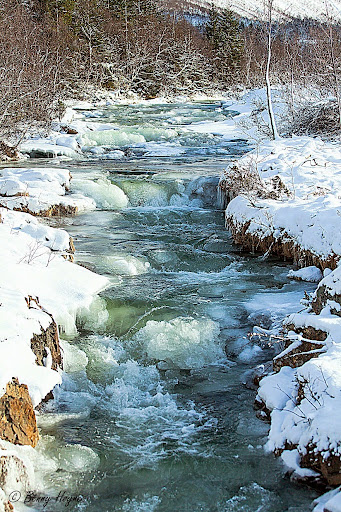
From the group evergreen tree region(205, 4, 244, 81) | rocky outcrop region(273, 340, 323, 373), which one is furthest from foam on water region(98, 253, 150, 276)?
evergreen tree region(205, 4, 244, 81)

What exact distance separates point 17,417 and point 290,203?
6.10m

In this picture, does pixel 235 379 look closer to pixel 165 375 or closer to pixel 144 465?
pixel 165 375

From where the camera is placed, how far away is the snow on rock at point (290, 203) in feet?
24.9

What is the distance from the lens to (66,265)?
6.93m

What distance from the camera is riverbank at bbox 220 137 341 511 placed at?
3.69m

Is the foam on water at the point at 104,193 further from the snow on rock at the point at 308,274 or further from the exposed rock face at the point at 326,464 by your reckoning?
the exposed rock face at the point at 326,464

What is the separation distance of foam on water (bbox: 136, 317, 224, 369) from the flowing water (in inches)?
0.5

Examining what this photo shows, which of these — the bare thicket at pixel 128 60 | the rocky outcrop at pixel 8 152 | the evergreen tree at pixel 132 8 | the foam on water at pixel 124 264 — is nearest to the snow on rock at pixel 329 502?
the foam on water at pixel 124 264

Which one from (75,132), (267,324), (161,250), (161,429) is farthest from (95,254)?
(75,132)

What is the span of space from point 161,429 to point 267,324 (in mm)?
2134

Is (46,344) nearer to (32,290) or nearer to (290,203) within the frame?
(32,290)

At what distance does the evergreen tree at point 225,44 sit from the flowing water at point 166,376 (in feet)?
107

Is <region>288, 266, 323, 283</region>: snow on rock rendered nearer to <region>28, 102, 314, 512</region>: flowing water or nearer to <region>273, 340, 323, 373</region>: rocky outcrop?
<region>28, 102, 314, 512</region>: flowing water

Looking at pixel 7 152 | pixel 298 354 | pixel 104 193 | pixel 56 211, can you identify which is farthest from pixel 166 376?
pixel 7 152
